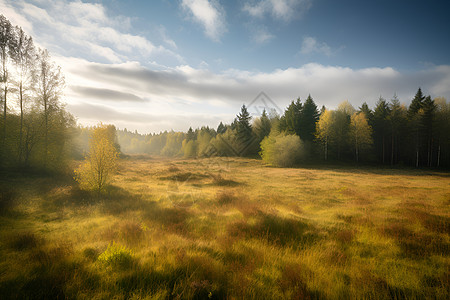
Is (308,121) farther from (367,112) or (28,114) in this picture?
(28,114)

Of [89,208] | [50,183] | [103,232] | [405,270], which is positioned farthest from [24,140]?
[405,270]

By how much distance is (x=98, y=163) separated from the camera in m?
13.3

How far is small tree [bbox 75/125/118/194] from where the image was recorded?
42.3 feet

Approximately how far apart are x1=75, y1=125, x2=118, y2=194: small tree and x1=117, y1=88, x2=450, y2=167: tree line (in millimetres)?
36553

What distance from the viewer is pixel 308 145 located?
47250 mm

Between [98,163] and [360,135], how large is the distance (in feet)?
176

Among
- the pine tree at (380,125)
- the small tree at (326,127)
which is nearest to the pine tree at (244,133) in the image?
the small tree at (326,127)

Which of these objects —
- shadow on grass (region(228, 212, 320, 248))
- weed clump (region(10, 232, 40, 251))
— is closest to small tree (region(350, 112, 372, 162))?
shadow on grass (region(228, 212, 320, 248))

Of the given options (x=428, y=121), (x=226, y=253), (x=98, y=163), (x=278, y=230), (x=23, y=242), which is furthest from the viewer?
(x=428, y=121)

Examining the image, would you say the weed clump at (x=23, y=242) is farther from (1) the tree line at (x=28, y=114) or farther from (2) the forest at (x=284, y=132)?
(1) the tree line at (x=28, y=114)

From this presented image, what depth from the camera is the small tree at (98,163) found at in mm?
12883

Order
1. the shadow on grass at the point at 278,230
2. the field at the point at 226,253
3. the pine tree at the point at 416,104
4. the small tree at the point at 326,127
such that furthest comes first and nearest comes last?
the small tree at the point at 326,127 < the pine tree at the point at 416,104 < the shadow on grass at the point at 278,230 < the field at the point at 226,253

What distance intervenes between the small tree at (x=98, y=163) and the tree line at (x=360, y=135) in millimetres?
36553

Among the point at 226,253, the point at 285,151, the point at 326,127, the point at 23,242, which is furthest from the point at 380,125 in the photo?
the point at 23,242
